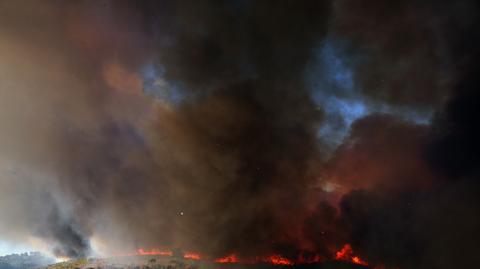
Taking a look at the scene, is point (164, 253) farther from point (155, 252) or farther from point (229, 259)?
point (229, 259)

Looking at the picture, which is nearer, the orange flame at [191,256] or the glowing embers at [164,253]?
the orange flame at [191,256]

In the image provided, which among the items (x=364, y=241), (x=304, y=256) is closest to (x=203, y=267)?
(x=304, y=256)

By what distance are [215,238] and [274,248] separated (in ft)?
45.5

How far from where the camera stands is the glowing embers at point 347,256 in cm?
8434

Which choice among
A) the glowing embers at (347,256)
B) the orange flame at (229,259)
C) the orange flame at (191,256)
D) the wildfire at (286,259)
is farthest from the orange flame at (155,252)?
the glowing embers at (347,256)

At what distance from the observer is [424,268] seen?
2847 inches

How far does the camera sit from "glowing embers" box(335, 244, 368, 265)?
3320 inches

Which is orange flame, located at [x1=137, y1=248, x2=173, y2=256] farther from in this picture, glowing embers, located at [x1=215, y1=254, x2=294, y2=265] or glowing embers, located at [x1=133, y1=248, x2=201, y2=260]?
glowing embers, located at [x1=215, y1=254, x2=294, y2=265]

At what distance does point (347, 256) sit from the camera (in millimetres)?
85750

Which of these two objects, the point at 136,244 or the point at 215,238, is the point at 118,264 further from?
the point at 215,238

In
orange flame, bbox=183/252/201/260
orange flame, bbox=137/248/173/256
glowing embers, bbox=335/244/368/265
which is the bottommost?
glowing embers, bbox=335/244/368/265

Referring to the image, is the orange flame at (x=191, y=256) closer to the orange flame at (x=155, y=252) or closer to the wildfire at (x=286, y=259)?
the wildfire at (x=286, y=259)

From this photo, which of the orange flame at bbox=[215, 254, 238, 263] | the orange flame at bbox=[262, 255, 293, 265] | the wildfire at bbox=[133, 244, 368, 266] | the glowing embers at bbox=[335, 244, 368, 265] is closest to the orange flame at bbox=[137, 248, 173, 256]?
the wildfire at bbox=[133, 244, 368, 266]

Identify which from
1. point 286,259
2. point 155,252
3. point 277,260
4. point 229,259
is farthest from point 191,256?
point 286,259
